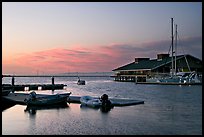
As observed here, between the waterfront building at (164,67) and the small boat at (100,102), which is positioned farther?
the waterfront building at (164,67)

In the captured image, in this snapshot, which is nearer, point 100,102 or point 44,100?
point 100,102

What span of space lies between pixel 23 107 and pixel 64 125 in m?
10.4

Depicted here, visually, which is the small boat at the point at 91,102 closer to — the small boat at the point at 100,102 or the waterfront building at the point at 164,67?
the small boat at the point at 100,102

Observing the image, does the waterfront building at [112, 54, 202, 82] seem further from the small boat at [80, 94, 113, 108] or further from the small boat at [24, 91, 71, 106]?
the small boat at [80, 94, 113, 108]

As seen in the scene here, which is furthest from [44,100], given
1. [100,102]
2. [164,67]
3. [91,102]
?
[164,67]

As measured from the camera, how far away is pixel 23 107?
26.9m

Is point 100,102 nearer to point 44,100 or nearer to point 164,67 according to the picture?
point 44,100

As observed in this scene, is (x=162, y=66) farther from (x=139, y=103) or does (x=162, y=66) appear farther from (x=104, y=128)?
(x=104, y=128)

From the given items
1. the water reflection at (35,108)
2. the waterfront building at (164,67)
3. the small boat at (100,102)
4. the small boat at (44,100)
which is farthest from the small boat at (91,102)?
the waterfront building at (164,67)

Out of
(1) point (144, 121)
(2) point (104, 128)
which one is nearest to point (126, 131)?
(2) point (104, 128)

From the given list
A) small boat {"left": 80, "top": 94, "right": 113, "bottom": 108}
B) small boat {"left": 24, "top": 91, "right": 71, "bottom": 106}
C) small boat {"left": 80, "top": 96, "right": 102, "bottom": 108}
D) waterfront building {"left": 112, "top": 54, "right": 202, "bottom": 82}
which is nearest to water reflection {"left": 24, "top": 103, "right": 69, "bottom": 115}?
small boat {"left": 24, "top": 91, "right": 71, "bottom": 106}

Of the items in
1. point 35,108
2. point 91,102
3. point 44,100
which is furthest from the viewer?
point 44,100

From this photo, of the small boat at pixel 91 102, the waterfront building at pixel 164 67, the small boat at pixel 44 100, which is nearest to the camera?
the small boat at pixel 91 102

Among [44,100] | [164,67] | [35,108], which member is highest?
[164,67]
